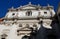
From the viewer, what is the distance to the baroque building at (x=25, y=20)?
27.6 meters

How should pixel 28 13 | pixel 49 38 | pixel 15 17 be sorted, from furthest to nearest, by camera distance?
pixel 28 13 < pixel 15 17 < pixel 49 38

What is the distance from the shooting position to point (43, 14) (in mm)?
35594

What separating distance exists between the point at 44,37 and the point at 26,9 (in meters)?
18.8

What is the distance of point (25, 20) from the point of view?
3394cm

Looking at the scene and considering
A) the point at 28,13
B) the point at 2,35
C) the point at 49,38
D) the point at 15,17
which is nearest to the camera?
the point at 49,38

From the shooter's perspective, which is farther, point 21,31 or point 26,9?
point 26,9

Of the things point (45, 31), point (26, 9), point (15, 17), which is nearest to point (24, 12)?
point (26, 9)

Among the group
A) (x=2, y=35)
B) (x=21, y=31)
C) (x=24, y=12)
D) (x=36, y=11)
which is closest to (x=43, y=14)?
(x=36, y=11)

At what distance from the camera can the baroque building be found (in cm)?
2764

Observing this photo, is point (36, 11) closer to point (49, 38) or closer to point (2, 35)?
point (2, 35)

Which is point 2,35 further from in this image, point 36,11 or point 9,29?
point 36,11

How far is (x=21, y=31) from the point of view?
93.2ft

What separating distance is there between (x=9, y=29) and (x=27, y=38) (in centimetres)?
345

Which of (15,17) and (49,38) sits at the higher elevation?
(15,17)
